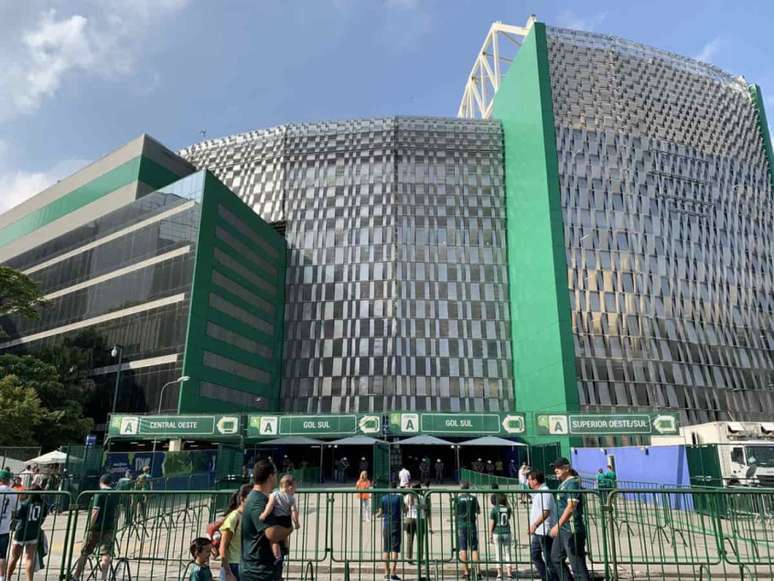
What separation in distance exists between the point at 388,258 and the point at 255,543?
2310 inches

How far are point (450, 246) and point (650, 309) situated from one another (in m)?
23.0

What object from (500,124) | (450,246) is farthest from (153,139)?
(500,124)

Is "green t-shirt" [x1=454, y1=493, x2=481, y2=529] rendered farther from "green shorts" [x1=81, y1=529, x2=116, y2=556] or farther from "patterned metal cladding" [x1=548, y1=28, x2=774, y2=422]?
"patterned metal cladding" [x1=548, y1=28, x2=774, y2=422]

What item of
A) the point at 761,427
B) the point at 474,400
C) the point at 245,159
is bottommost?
the point at 761,427

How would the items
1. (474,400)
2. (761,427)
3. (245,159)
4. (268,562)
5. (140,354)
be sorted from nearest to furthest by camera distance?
(268,562) < (761,427) < (140,354) < (474,400) < (245,159)

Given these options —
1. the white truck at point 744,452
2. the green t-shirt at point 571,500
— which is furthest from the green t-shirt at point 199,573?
the white truck at point 744,452

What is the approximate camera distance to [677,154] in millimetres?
55750

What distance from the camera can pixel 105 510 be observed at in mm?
9062

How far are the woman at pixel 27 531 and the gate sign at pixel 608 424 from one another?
75.1 ft

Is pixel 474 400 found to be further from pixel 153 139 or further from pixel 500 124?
pixel 153 139

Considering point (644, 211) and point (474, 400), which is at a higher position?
point (644, 211)

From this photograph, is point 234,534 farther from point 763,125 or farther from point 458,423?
point 763,125

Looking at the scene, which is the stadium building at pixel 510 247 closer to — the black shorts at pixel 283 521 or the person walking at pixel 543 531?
the person walking at pixel 543 531

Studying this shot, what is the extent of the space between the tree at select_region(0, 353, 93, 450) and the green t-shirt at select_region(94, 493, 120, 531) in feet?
107
